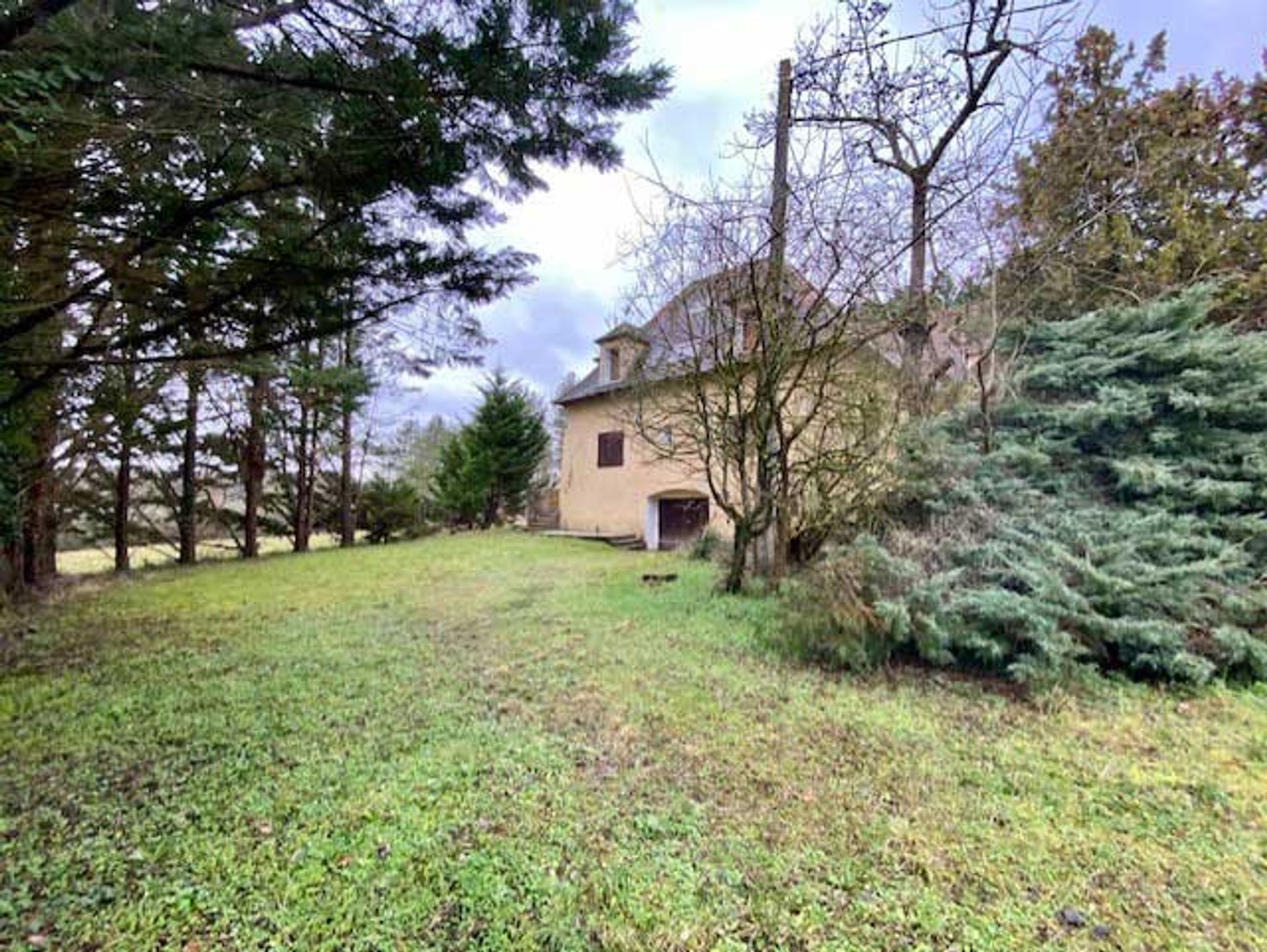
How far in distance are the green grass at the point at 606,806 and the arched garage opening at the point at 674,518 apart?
818 centimetres

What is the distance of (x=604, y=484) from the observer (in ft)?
49.1

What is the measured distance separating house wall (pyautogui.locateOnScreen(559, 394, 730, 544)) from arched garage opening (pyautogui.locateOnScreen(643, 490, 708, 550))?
4 centimetres

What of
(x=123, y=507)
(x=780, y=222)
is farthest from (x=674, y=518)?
(x=123, y=507)

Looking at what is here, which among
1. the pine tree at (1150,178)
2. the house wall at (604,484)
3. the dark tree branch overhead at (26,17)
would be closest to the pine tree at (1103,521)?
the pine tree at (1150,178)

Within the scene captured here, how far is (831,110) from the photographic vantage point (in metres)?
6.08

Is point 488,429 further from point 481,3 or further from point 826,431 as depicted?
point 481,3

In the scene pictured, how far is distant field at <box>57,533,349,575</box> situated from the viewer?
10.9 meters

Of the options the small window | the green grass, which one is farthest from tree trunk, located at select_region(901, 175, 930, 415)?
the small window

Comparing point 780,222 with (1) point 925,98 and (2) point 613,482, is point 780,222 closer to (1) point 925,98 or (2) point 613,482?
(1) point 925,98

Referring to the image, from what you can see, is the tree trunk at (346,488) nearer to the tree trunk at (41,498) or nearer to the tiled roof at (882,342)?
the tree trunk at (41,498)

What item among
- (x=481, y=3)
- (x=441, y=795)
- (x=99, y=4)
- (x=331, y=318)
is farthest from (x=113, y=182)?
(x=441, y=795)

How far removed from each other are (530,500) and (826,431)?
44.2ft

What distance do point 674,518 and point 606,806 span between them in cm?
1117

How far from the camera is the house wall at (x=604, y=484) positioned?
13250 mm
